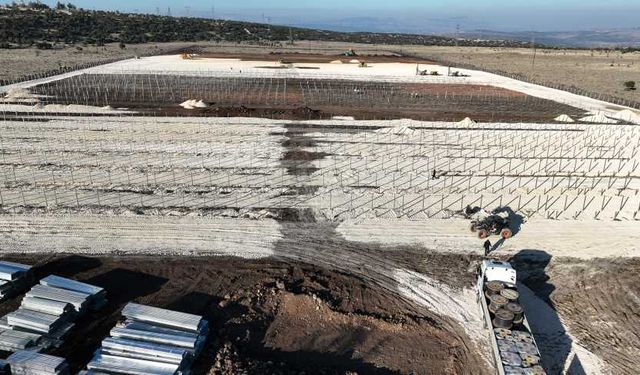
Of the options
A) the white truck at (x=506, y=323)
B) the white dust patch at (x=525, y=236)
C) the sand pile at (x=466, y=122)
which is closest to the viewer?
the white truck at (x=506, y=323)

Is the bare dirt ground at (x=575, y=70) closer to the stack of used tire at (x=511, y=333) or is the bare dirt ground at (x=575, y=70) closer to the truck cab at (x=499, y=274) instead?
the truck cab at (x=499, y=274)

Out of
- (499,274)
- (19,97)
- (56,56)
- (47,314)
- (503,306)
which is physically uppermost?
(56,56)

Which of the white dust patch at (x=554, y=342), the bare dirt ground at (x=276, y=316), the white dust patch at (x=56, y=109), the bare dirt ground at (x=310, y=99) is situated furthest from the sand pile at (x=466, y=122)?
the white dust patch at (x=56, y=109)

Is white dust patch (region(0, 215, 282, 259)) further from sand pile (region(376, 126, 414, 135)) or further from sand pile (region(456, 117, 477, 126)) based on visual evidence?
sand pile (region(456, 117, 477, 126))

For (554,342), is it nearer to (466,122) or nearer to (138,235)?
(138,235)

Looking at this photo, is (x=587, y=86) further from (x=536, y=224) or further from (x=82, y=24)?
(x=82, y=24)

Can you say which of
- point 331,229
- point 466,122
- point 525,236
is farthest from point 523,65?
point 331,229
